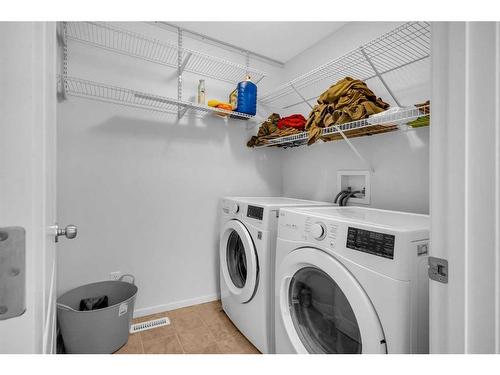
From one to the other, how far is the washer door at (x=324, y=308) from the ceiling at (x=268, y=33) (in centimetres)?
178

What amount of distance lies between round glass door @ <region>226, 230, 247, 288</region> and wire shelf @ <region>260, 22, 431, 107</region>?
4.26 ft

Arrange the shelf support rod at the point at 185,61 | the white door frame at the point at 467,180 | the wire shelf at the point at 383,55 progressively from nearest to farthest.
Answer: the white door frame at the point at 467,180, the wire shelf at the point at 383,55, the shelf support rod at the point at 185,61

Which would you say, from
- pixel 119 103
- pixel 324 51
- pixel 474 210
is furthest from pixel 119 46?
pixel 474 210

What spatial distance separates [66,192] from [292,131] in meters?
1.69

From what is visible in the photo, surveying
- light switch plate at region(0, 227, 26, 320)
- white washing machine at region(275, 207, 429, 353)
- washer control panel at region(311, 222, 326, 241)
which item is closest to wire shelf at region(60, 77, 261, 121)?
white washing machine at region(275, 207, 429, 353)

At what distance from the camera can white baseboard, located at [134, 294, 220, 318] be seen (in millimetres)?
1866

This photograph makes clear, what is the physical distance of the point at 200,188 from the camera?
82.4 inches

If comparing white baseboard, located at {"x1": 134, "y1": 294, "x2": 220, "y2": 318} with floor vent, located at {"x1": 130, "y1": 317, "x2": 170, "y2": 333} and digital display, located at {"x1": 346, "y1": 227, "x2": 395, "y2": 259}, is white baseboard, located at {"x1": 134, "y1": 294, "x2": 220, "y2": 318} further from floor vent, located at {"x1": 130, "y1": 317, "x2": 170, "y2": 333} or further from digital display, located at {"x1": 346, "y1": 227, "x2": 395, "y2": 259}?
digital display, located at {"x1": 346, "y1": 227, "x2": 395, "y2": 259}

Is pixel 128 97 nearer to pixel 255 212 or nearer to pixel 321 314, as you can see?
pixel 255 212

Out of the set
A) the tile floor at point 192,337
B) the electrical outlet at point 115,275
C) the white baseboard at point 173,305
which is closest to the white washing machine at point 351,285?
the tile floor at point 192,337

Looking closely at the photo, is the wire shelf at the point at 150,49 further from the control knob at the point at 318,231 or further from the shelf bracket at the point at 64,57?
the control knob at the point at 318,231

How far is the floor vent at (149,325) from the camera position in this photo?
1.70 metres

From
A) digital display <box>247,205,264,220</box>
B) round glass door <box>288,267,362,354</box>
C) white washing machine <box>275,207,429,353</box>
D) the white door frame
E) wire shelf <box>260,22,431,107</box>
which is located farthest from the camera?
digital display <box>247,205,264,220</box>

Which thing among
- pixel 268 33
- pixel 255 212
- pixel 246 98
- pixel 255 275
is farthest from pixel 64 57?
pixel 255 275
